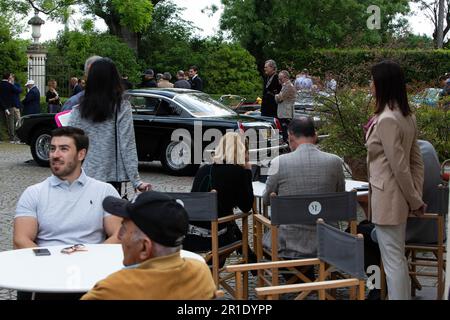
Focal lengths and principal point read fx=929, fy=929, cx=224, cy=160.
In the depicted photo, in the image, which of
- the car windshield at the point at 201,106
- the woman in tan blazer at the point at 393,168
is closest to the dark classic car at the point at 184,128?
the car windshield at the point at 201,106

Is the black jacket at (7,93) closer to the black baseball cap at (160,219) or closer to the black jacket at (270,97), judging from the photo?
the black jacket at (270,97)

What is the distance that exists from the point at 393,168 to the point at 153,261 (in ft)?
9.11

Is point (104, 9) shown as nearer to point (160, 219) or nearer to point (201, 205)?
point (201, 205)

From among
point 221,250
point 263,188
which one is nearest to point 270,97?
point 263,188

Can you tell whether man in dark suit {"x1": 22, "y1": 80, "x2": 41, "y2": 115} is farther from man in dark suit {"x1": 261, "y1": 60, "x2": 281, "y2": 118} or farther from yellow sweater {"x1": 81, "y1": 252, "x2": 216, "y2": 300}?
yellow sweater {"x1": 81, "y1": 252, "x2": 216, "y2": 300}

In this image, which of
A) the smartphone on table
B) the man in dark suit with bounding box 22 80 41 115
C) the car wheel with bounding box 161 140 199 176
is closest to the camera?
the smartphone on table

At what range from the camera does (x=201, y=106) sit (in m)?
16.3

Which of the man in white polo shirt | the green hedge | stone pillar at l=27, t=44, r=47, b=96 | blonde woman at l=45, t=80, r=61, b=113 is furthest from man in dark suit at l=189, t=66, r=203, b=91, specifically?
the man in white polo shirt

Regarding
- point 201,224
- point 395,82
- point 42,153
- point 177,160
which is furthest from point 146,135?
point 395,82

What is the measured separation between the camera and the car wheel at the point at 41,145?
17141 mm

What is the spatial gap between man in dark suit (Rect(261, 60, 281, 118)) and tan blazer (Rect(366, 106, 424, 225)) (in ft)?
38.0

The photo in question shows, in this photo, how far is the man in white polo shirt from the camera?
5.63 meters

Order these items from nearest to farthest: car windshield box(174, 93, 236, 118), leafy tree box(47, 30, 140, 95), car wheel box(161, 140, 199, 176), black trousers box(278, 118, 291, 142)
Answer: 1. car wheel box(161, 140, 199, 176)
2. car windshield box(174, 93, 236, 118)
3. black trousers box(278, 118, 291, 142)
4. leafy tree box(47, 30, 140, 95)
